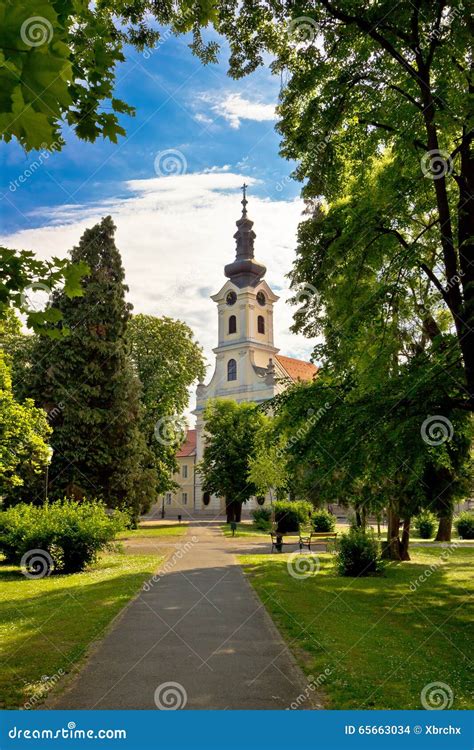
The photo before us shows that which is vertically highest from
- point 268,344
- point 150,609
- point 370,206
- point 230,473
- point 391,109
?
point 268,344

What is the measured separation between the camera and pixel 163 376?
42.5 meters

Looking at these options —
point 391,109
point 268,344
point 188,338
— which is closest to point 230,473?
point 188,338

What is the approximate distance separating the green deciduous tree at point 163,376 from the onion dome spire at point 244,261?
2366cm

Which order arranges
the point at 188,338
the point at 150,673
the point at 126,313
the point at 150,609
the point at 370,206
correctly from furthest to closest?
1. the point at 188,338
2. the point at 126,313
3. the point at 370,206
4. the point at 150,609
5. the point at 150,673

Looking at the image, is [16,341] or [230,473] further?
[230,473]

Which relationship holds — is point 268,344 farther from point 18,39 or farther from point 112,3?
point 18,39

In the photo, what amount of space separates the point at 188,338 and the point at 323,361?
3236 cm

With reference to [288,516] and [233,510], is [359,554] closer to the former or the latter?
[288,516]

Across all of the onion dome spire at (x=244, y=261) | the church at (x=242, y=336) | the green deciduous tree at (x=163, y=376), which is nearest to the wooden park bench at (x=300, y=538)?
the green deciduous tree at (x=163, y=376)

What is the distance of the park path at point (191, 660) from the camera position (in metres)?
5.62

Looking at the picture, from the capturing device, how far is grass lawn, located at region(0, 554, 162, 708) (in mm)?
6371

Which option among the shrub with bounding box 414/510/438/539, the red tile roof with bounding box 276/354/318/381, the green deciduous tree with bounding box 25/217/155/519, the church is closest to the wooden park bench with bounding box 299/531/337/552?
the shrub with bounding box 414/510/438/539

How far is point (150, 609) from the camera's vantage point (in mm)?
10578

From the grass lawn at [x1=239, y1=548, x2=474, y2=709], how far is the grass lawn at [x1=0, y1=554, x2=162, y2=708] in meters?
2.83
